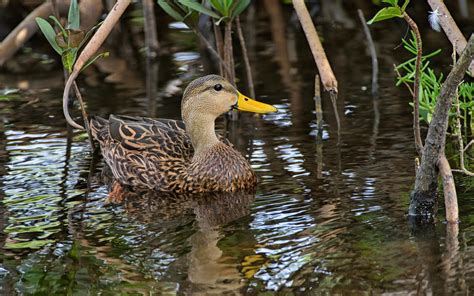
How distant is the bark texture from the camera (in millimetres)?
6574

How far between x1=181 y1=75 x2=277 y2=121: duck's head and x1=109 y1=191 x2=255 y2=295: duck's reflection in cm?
88

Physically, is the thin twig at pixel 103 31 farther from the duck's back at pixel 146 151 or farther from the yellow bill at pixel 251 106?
the yellow bill at pixel 251 106

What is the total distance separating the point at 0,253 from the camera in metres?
7.56

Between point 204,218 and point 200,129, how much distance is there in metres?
1.46

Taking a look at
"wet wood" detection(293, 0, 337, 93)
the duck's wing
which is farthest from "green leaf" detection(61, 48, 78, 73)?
"wet wood" detection(293, 0, 337, 93)

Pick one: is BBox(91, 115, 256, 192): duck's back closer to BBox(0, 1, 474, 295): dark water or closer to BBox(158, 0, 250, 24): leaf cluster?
BBox(0, 1, 474, 295): dark water

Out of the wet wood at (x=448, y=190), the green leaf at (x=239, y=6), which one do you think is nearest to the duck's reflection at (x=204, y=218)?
the wet wood at (x=448, y=190)

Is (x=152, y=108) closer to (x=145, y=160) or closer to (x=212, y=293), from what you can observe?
(x=145, y=160)

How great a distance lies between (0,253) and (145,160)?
7.29ft

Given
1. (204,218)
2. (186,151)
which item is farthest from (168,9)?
(204,218)

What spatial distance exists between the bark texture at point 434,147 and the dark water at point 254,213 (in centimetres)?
21

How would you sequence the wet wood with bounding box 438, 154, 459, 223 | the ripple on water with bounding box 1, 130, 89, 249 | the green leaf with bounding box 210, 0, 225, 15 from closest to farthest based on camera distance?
the wet wood with bounding box 438, 154, 459, 223
the ripple on water with bounding box 1, 130, 89, 249
the green leaf with bounding box 210, 0, 225, 15

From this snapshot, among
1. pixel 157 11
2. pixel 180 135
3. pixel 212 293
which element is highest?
pixel 157 11

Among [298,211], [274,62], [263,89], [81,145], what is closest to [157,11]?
[274,62]
